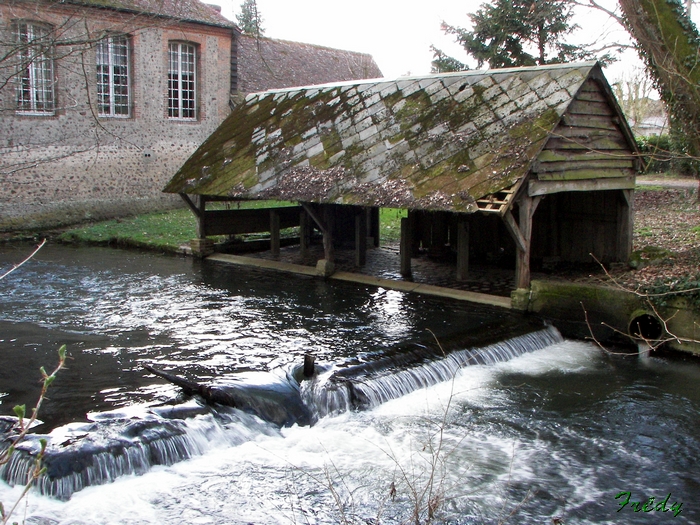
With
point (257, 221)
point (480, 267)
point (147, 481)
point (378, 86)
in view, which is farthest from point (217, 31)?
point (147, 481)

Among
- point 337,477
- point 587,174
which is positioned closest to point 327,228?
point 587,174

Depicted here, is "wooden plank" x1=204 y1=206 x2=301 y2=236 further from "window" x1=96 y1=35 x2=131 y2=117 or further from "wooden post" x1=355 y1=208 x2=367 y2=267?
"window" x1=96 y1=35 x2=131 y2=117

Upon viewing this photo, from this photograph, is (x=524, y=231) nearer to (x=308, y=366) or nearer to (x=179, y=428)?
(x=308, y=366)

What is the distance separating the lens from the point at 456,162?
10141 millimetres

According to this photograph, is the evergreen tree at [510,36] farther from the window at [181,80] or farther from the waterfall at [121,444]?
the waterfall at [121,444]

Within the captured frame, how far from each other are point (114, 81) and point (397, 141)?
11.4 meters

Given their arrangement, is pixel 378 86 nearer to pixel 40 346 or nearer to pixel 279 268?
pixel 279 268

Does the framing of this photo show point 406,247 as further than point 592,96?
Yes

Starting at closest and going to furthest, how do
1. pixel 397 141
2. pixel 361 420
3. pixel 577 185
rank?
pixel 361 420 < pixel 577 185 < pixel 397 141

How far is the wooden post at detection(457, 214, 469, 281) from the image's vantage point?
11.2 metres

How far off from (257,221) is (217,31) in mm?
8848

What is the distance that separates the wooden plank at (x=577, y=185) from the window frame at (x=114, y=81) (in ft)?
44.3

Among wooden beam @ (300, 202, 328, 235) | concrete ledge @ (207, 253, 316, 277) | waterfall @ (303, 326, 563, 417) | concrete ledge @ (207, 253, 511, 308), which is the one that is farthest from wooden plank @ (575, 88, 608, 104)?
concrete ledge @ (207, 253, 316, 277)

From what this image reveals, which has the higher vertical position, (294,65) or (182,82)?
(294,65)
